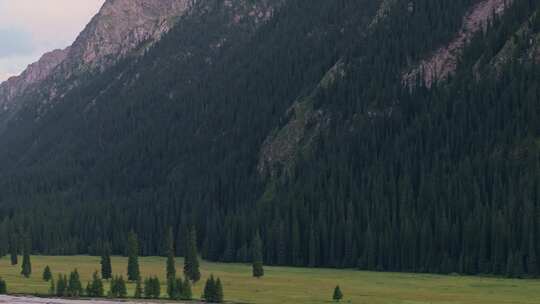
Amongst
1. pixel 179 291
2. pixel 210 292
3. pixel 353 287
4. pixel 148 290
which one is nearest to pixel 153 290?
pixel 148 290

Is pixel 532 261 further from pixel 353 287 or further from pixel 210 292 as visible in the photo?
pixel 210 292

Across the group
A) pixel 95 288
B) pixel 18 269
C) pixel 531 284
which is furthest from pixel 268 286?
pixel 18 269

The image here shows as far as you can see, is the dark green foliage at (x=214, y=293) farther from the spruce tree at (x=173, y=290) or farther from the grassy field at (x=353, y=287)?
the spruce tree at (x=173, y=290)

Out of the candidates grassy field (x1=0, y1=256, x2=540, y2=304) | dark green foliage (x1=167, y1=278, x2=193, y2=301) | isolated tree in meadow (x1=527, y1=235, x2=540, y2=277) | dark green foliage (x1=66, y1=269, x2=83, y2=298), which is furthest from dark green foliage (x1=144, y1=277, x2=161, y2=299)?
isolated tree in meadow (x1=527, y1=235, x2=540, y2=277)

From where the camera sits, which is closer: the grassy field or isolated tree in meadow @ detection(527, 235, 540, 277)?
the grassy field

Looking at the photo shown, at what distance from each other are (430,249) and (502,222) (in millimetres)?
15672

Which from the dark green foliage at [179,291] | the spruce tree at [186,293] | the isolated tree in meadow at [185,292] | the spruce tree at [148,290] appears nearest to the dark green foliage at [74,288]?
the spruce tree at [148,290]

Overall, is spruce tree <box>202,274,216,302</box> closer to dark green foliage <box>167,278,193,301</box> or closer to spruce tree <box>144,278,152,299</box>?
dark green foliage <box>167,278,193,301</box>

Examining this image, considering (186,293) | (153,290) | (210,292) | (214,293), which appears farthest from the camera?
(153,290)

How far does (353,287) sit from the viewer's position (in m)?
144

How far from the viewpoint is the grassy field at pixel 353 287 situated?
12419 cm

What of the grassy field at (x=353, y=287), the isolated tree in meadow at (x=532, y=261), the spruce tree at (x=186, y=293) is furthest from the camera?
the isolated tree in meadow at (x=532, y=261)

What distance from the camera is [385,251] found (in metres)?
194

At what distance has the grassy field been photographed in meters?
124
